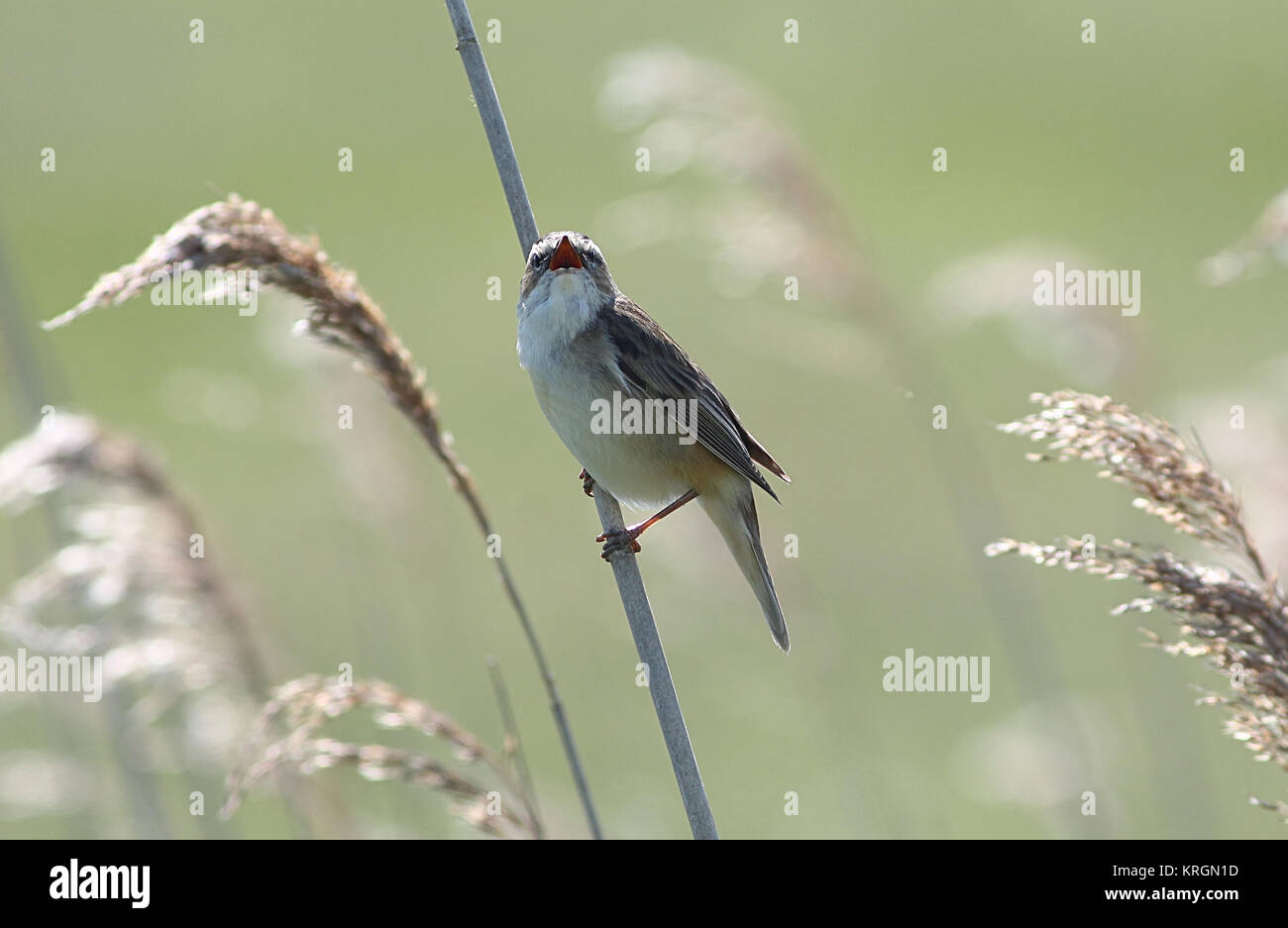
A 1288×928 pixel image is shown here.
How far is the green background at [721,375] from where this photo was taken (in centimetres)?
523

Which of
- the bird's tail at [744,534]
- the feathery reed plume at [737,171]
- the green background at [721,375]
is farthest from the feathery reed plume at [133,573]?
the feathery reed plume at [737,171]

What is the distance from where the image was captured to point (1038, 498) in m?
13.3

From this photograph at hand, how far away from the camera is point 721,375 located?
619 inches

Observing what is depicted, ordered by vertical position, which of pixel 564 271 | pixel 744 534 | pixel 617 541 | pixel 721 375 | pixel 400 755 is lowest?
pixel 400 755

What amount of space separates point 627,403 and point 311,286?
904 millimetres

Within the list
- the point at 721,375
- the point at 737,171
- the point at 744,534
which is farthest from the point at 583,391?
the point at 721,375

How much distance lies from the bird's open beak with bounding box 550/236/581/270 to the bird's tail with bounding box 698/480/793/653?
713 mm

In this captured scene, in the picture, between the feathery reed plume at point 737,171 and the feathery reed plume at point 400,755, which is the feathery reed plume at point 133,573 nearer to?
the feathery reed plume at point 400,755

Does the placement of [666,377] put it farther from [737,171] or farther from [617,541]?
[737,171]

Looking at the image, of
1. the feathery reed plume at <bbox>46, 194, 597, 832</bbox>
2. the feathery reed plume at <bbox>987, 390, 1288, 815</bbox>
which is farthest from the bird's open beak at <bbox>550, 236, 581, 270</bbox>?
the feathery reed plume at <bbox>987, 390, 1288, 815</bbox>

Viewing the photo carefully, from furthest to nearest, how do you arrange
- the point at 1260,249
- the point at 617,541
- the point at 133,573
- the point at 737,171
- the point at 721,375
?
the point at 721,375, the point at 737,171, the point at 133,573, the point at 617,541, the point at 1260,249

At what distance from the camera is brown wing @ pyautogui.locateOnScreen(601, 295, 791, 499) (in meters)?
3.54
